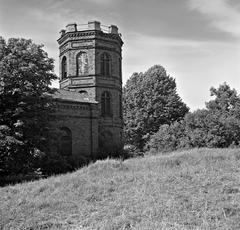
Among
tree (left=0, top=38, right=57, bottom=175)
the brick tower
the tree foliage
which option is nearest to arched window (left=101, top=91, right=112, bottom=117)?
the brick tower

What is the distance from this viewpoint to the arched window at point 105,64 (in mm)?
33562

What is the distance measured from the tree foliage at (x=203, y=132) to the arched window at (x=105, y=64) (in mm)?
8282

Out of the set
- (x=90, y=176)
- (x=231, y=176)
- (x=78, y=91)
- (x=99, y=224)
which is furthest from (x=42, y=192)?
(x=78, y=91)

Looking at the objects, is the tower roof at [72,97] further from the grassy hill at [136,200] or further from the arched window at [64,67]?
the grassy hill at [136,200]

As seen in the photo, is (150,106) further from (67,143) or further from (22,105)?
(22,105)

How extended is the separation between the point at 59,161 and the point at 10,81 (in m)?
5.63

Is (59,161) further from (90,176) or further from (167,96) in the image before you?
(167,96)

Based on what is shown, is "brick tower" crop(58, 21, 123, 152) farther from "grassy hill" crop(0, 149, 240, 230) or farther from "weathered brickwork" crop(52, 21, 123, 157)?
"grassy hill" crop(0, 149, 240, 230)

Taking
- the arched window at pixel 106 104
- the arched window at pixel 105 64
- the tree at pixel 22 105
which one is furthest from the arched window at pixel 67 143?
the tree at pixel 22 105

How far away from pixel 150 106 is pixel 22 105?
88.8 feet

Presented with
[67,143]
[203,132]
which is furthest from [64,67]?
[203,132]

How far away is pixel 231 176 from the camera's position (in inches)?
459

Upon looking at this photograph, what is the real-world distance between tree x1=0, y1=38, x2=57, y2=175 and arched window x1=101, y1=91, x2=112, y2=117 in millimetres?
14253

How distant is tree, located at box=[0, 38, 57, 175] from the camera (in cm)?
1734
